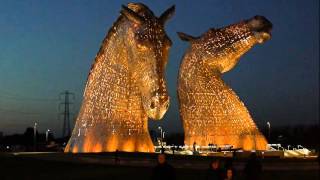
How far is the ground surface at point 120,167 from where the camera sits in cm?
1720

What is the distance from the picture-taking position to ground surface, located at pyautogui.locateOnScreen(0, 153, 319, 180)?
17203 millimetres

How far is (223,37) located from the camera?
30.2 meters

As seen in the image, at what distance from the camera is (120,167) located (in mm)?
19969

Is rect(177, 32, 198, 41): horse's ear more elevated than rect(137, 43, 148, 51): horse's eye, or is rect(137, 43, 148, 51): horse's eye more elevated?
rect(177, 32, 198, 41): horse's ear

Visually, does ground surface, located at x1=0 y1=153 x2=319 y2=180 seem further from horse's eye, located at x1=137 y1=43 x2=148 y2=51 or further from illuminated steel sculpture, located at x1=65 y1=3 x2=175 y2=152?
horse's eye, located at x1=137 y1=43 x2=148 y2=51

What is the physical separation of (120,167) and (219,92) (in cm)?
1174

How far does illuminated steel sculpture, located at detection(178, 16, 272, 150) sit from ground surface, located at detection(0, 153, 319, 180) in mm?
7960

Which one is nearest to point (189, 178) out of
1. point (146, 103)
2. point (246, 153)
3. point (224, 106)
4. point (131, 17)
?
point (146, 103)

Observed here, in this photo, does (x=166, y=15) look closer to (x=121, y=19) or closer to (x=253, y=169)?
(x=121, y=19)

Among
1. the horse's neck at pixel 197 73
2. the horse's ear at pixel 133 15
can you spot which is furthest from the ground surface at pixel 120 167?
the horse's neck at pixel 197 73

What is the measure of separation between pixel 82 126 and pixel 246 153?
8.84m

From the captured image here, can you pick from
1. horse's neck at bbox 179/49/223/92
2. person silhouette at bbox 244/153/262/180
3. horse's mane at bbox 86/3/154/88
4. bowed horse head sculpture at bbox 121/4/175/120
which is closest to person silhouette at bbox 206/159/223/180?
person silhouette at bbox 244/153/262/180

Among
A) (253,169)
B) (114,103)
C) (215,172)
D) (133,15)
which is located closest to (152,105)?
(133,15)

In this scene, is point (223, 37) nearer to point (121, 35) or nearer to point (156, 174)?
point (121, 35)
